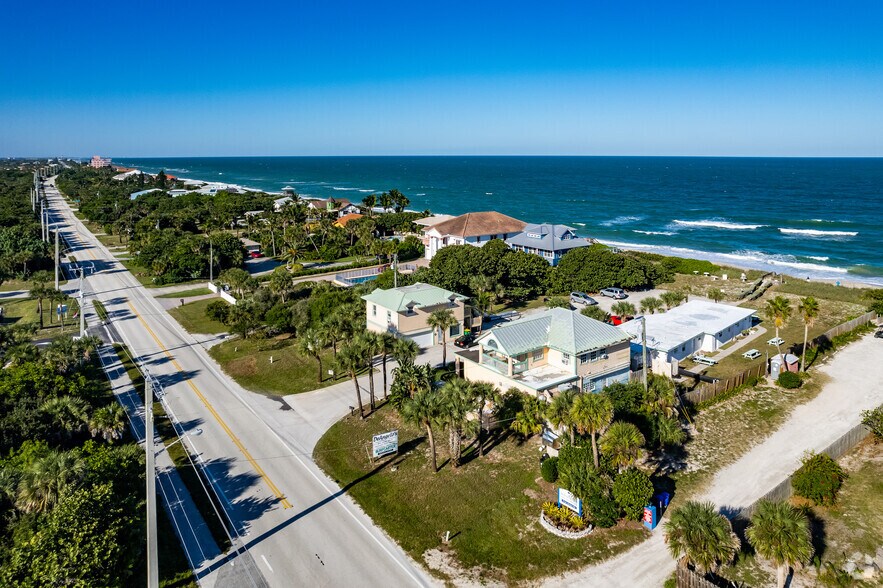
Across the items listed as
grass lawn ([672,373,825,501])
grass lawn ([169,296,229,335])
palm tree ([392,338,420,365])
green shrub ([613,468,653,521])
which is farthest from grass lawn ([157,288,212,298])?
green shrub ([613,468,653,521])

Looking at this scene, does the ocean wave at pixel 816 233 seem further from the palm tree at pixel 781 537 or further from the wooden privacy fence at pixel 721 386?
the palm tree at pixel 781 537

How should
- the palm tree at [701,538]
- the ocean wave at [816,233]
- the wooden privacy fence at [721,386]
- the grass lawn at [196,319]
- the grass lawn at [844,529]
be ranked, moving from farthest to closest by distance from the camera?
1. the ocean wave at [816,233]
2. the grass lawn at [196,319]
3. the wooden privacy fence at [721,386]
4. the grass lawn at [844,529]
5. the palm tree at [701,538]

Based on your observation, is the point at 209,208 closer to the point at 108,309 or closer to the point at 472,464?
the point at 108,309

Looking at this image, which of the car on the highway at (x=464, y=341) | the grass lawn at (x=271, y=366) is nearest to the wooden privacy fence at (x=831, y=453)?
the grass lawn at (x=271, y=366)

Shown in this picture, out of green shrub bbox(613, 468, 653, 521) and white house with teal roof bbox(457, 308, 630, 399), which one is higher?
white house with teal roof bbox(457, 308, 630, 399)

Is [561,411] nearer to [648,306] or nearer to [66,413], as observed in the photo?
[66,413]

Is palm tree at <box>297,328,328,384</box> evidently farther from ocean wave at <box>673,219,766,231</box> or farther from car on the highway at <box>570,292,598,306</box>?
ocean wave at <box>673,219,766,231</box>

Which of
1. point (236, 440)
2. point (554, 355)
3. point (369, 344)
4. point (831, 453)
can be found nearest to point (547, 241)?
point (554, 355)
